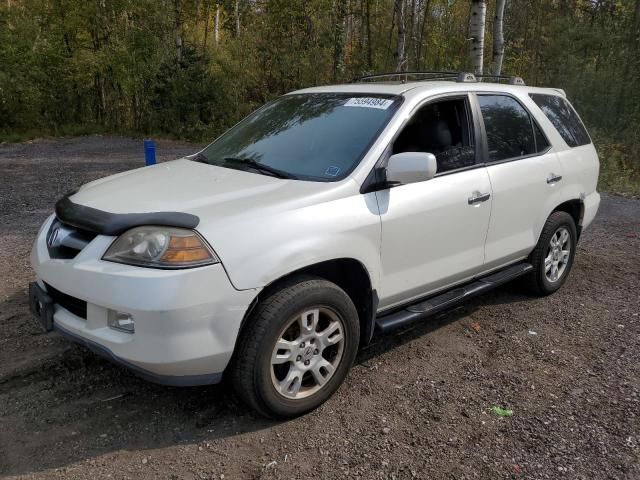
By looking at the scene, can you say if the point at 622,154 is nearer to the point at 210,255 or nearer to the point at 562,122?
the point at 562,122

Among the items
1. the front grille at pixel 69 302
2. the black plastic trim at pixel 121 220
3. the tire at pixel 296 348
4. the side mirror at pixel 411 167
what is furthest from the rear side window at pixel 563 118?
the front grille at pixel 69 302

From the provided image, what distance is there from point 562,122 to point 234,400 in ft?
12.5

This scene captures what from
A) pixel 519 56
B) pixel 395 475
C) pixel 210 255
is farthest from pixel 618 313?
pixel 519 56

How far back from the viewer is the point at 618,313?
4.77 m

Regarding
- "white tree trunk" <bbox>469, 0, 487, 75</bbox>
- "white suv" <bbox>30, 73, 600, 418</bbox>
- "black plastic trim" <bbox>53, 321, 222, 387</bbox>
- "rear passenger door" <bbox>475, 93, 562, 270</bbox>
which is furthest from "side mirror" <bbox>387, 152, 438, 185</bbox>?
"white tree trunk" <bbox>469, 0, 487, 75</bbox>

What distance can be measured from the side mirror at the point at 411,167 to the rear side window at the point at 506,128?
1145mm

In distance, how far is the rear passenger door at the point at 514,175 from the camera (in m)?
4.10

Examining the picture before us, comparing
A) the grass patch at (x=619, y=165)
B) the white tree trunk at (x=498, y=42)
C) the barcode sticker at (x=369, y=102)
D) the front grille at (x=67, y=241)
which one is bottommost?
the grass patch at (x=619, y=165)

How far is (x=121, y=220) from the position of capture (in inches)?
108

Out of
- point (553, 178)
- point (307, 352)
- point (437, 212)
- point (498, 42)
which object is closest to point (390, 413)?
point (307, 352)

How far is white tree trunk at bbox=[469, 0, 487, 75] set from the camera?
32.0 feet

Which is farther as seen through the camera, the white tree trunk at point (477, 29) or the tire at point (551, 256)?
the white tree trunk at point (477, 29)

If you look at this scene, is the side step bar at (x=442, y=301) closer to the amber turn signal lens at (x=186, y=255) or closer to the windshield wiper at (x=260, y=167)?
the windshield wiper at (x=260, y=167)

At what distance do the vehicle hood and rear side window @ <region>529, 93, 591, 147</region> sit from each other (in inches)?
106
